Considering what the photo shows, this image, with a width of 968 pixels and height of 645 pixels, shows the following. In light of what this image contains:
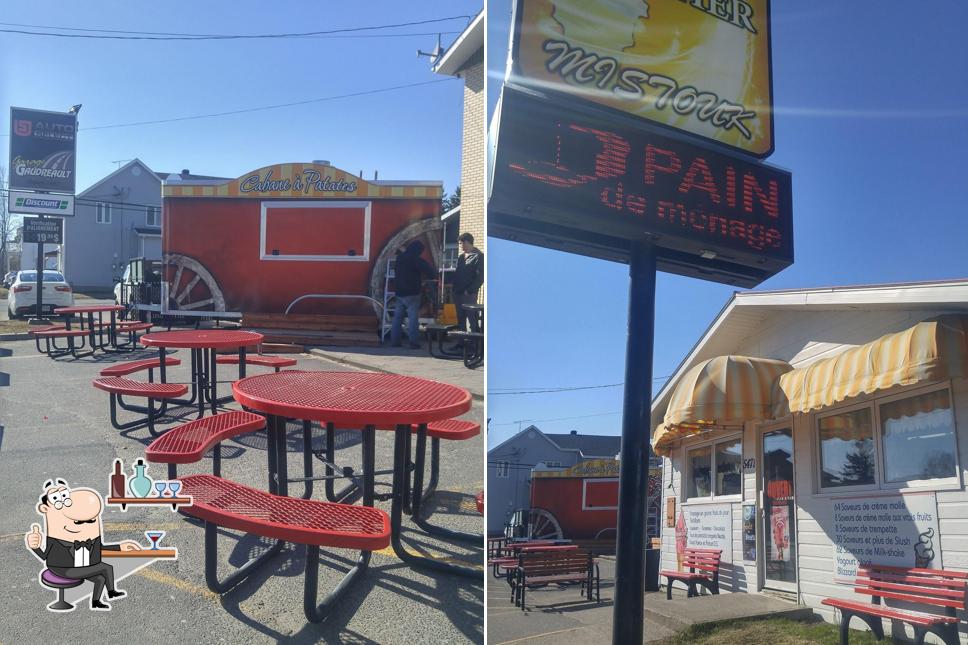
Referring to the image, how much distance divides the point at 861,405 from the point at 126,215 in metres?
1.45

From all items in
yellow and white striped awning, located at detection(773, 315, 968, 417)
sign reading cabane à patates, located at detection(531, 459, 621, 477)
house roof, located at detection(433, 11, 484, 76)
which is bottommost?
sign reading cabane à patates, located at detection(531, 459, 621, 477)

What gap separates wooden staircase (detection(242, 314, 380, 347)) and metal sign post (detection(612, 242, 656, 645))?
2.61 feet

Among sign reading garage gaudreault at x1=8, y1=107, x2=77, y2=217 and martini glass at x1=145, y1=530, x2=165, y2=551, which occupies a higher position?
sign reading garage gaudreault at x1=8, y1=107, x2=77, y2=217

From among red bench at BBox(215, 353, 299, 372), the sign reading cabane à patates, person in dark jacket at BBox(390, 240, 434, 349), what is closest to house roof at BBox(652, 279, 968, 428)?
the sign reading cabane à patates

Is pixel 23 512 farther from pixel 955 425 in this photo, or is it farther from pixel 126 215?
pixel 955 425

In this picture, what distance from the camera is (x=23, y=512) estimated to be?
4.78 ft

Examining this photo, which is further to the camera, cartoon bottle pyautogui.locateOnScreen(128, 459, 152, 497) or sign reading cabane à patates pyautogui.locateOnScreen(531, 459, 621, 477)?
cartoon bottle pyautogui.locateOnScreen(128, 459, 152, 497)

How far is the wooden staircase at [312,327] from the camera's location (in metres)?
1.76

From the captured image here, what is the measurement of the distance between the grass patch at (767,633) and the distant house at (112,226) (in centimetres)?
129

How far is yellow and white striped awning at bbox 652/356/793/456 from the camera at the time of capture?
107 cm

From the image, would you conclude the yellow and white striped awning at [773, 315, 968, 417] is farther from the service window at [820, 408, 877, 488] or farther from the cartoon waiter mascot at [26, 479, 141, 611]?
the cartoon waiter mascot at [26, 479, 141, 611]

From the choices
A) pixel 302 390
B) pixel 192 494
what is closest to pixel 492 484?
pixel 192 494

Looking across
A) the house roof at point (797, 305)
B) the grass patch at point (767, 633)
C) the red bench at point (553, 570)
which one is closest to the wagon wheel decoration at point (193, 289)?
the red bench at point (553, 570)

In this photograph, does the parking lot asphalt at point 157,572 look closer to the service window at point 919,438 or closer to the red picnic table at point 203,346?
the red picnic table at point 203,346
